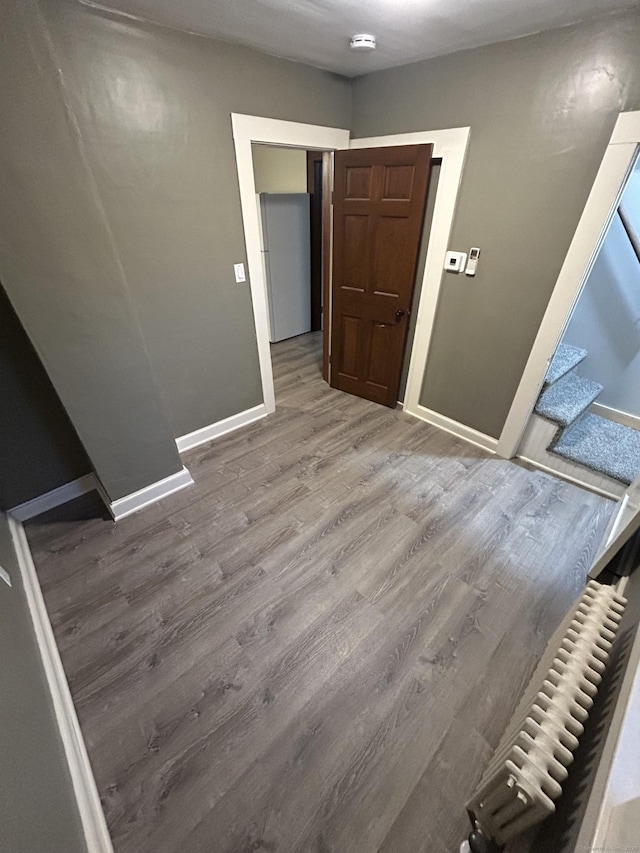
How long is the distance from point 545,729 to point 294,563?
4.01ft

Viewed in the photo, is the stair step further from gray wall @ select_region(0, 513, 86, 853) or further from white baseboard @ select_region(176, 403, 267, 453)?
gray wall @ select_region(0, 513, 86, 853)

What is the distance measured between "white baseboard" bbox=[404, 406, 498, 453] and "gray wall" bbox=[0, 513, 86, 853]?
2.71 meters

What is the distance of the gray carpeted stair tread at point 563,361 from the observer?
234cm

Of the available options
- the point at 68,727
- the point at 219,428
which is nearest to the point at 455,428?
the point at 219,428

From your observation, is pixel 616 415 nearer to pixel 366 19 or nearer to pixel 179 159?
pixel 366 19

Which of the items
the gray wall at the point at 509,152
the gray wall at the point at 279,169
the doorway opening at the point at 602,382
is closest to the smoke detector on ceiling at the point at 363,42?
the gray wall at the point at 509,152

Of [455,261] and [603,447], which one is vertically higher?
[455,261]

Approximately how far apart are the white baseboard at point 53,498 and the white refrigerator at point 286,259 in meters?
2.76

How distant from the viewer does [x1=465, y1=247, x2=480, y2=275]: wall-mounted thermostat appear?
2168 mm

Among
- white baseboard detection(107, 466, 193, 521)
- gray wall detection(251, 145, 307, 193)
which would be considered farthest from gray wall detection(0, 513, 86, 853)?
gray wall detection(251, 145, 307, 193)

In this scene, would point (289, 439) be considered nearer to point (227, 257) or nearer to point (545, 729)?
point (227, 257)

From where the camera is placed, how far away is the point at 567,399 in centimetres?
250

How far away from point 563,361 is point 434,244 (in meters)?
1.29

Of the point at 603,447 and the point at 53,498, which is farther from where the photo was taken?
the point at 603,447
